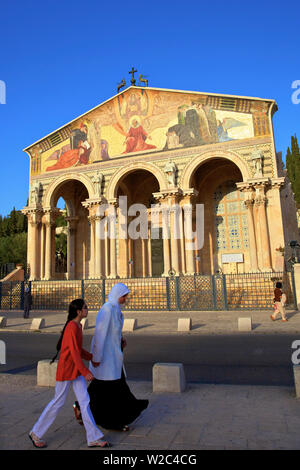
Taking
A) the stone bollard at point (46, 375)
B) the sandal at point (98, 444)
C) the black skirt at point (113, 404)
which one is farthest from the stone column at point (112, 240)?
the sandal at point (98, 444)

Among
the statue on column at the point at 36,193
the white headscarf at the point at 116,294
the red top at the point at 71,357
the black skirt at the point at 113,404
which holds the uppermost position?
the statue on column at the point at 36,193

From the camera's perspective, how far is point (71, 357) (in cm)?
351

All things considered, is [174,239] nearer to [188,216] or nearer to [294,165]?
[188,216]

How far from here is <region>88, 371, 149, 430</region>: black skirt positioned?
A: 3.67 meters

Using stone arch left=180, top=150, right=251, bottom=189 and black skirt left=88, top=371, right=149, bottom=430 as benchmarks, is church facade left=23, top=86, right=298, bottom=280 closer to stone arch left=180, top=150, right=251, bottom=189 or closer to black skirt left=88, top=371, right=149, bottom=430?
stone arch left=180, top=150, right=251, bottom=189

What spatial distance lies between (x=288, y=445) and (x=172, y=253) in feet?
62.2

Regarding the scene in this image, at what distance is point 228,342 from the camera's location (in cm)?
936

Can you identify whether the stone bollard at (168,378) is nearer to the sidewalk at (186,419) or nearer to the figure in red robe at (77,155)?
the sidewalk at (186,419)

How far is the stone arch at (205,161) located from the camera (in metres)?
21.5

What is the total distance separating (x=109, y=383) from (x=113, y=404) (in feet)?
0.73

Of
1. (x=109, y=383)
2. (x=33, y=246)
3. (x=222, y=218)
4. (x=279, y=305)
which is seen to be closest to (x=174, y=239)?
(x=222, y=218)

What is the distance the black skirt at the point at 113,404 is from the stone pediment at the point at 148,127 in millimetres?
20780

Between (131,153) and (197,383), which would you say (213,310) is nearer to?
(197,383)
